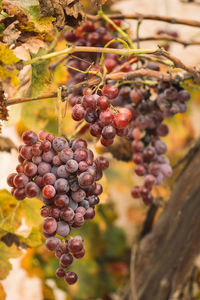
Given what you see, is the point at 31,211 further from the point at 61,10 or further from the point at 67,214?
the point at 61,10

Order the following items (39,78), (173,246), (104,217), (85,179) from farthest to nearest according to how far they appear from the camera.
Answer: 1. (104,217)
2. (173,246)
3. (39,78)
4. (85,179)

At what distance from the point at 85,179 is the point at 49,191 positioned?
49 mm

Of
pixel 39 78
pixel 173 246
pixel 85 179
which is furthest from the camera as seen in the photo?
pixel 173 246

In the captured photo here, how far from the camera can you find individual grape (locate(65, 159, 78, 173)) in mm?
433

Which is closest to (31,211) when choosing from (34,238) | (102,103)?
(34,238)

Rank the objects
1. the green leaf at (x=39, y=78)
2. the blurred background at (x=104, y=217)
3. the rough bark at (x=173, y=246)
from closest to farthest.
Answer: the green leaf at (x=39, y=78), the rough bark at (x=173, y=246), the blurred background at (x=104, y=217)

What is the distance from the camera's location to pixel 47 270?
151 centimetres

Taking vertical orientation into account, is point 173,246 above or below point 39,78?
below

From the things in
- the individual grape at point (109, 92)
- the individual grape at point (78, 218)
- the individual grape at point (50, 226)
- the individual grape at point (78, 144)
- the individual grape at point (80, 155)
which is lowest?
the individual grape at point (50, 226)

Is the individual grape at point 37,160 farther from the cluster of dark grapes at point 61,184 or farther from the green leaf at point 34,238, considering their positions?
the green leaf at point 34,238

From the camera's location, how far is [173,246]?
887 mm

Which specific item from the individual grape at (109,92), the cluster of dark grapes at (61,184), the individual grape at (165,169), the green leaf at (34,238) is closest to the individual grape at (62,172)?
the cluster of dark grapes at (61,184)

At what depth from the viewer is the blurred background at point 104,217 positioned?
1.05 m

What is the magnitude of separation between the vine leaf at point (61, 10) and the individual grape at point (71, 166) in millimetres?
211
